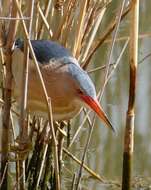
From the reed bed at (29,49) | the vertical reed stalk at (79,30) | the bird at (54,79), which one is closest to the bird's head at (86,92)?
the bird at (54,79)

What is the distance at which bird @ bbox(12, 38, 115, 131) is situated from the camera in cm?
236

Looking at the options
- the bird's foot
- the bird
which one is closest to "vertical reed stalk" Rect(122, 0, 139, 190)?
the bird

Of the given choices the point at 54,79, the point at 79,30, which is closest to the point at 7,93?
the point at 54,79

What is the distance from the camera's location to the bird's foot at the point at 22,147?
92.9 inches

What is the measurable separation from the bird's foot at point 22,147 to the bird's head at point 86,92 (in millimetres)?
A: 238

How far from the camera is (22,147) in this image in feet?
7.82

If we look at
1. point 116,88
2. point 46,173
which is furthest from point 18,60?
point 116,88

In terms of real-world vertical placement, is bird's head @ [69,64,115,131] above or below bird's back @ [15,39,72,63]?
below

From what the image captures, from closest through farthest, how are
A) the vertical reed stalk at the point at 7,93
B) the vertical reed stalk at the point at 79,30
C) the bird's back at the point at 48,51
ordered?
the vertical reed stalk at the point at 7,93 < the bird's back at the point at 48,51 < the vertical reed stalk at the point at 79,30

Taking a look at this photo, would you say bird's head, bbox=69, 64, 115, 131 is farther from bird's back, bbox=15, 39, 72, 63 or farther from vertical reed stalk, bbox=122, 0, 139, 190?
vertical reed stalk, bbox=122, 0, 139, 190

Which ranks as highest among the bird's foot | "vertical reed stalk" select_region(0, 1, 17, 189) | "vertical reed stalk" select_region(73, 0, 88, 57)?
"vertical reed stalk" select_region(73, 0, 88, 57)

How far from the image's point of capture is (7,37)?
2.31 metres

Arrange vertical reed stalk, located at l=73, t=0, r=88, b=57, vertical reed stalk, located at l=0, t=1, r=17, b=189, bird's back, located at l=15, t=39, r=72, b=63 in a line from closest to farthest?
vertical reed stalk, located at l=0, t=1, r=17, b=189
bird's back, located at l=15, t=39, r=72, b=63
vertical reed stalk, located at l=73, t=0, r=88, b=57

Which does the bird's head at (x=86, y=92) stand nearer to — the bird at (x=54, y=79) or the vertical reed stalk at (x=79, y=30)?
the bird at (x=54, y=79)
